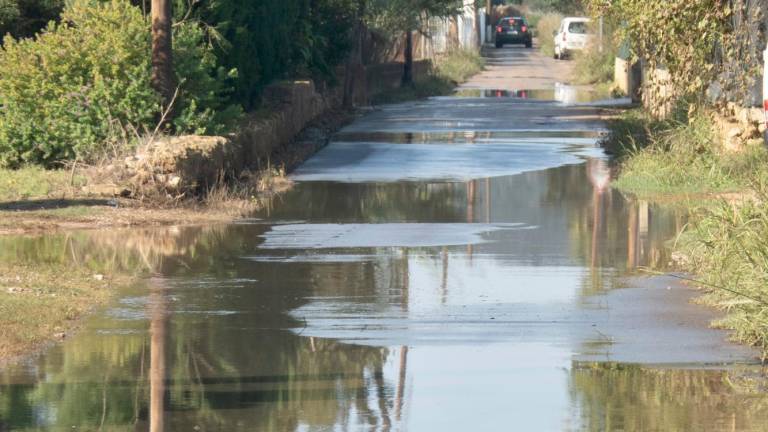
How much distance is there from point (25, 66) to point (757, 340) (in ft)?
39.3

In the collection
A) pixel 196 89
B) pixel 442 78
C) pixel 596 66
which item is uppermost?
pixel 196 89

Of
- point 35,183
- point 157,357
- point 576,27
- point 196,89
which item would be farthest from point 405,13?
point 157,357

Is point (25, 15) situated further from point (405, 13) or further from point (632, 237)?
point (405, 13)

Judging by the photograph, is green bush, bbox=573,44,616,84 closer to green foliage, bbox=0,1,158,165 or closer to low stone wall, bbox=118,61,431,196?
low stone wall, bbox=118,61,431,196

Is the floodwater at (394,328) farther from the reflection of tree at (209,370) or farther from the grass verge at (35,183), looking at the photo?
the grass verge at (35,183)

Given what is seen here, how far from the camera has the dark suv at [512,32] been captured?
7975 centimetres

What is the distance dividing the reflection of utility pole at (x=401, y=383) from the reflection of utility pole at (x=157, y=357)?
A: 1190 mm

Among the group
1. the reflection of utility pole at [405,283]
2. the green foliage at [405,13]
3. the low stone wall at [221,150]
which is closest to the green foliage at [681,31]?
the reflection of utility pole at [405,283]

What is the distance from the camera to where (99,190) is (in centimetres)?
1625

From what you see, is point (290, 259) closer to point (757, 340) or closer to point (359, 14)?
point (757, 340)

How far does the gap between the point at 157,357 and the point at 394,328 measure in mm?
1728

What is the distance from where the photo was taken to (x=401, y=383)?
27.2 ft

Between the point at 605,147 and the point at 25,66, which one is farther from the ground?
the point at 25,66

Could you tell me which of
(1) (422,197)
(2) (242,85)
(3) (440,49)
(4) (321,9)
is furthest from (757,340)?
(3) (440,49)
